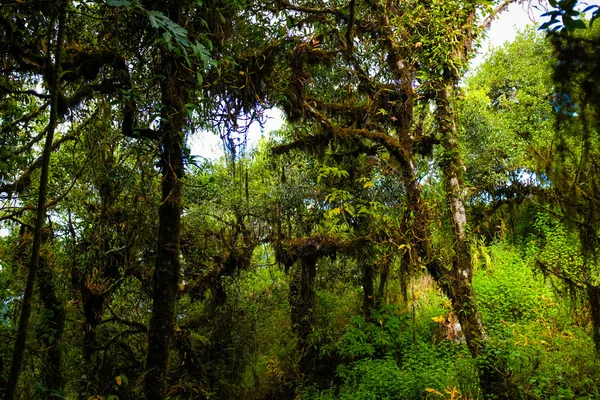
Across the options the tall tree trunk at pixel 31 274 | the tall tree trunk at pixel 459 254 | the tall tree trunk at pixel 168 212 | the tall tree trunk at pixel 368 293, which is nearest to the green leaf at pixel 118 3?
the tall tree trunk at pixel 31 274

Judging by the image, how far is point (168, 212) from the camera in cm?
366

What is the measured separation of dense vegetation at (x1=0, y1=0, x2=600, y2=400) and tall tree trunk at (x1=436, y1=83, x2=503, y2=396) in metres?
0.03

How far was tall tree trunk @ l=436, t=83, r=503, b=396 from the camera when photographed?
17.0 feet

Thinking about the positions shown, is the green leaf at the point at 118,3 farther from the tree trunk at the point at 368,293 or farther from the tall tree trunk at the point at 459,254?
the tree trunk at the point at 368,293

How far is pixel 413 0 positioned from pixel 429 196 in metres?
3.33

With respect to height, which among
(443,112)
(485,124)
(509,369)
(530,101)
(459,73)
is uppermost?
(530,101)

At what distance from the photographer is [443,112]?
620 cm

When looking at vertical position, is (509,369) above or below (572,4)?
below

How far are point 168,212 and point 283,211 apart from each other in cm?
535

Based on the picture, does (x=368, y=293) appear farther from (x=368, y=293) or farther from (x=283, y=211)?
(x=283, y=211)

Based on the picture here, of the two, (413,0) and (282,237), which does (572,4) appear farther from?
(282,237)

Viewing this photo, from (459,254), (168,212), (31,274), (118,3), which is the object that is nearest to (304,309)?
(459,254)

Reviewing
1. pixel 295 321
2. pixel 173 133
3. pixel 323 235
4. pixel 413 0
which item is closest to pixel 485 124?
pixel 413 0

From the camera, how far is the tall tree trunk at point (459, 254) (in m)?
5.19
